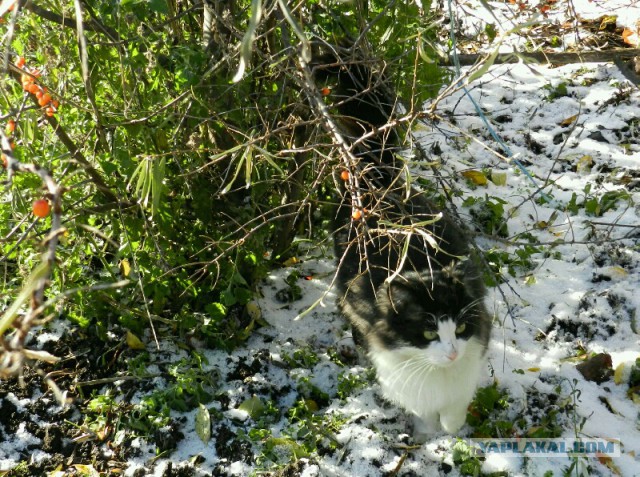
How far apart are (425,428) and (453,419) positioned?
15cm

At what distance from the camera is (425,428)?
8.87ft

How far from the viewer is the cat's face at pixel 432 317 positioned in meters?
2.44

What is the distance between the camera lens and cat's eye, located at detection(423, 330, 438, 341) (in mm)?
2459

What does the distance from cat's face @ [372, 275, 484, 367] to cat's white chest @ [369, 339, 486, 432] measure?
0.16 feet

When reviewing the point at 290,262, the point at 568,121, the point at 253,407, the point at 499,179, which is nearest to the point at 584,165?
the point at 568,121

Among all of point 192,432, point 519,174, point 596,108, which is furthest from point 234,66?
point 596,108

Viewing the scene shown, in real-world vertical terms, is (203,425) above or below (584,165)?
below

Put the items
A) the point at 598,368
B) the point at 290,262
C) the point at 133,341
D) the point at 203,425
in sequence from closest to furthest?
the point at 203,425
the point at 598,368
the point at 133,341
the point at 290,262

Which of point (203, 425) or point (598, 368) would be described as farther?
point (598, 368)

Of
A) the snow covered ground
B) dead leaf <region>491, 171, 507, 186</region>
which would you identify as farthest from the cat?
dead leaf <region>491, 171, 507, 186</region>

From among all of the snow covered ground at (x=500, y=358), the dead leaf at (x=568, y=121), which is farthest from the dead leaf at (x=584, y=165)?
the dead leaf at (x=568, y=121)

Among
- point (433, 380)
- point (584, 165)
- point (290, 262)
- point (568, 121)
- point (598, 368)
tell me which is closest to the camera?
point (433, 380)

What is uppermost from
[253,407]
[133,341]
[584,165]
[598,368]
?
[133,341]

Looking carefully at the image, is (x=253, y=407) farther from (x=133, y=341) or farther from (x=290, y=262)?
(x=290, y=262)
